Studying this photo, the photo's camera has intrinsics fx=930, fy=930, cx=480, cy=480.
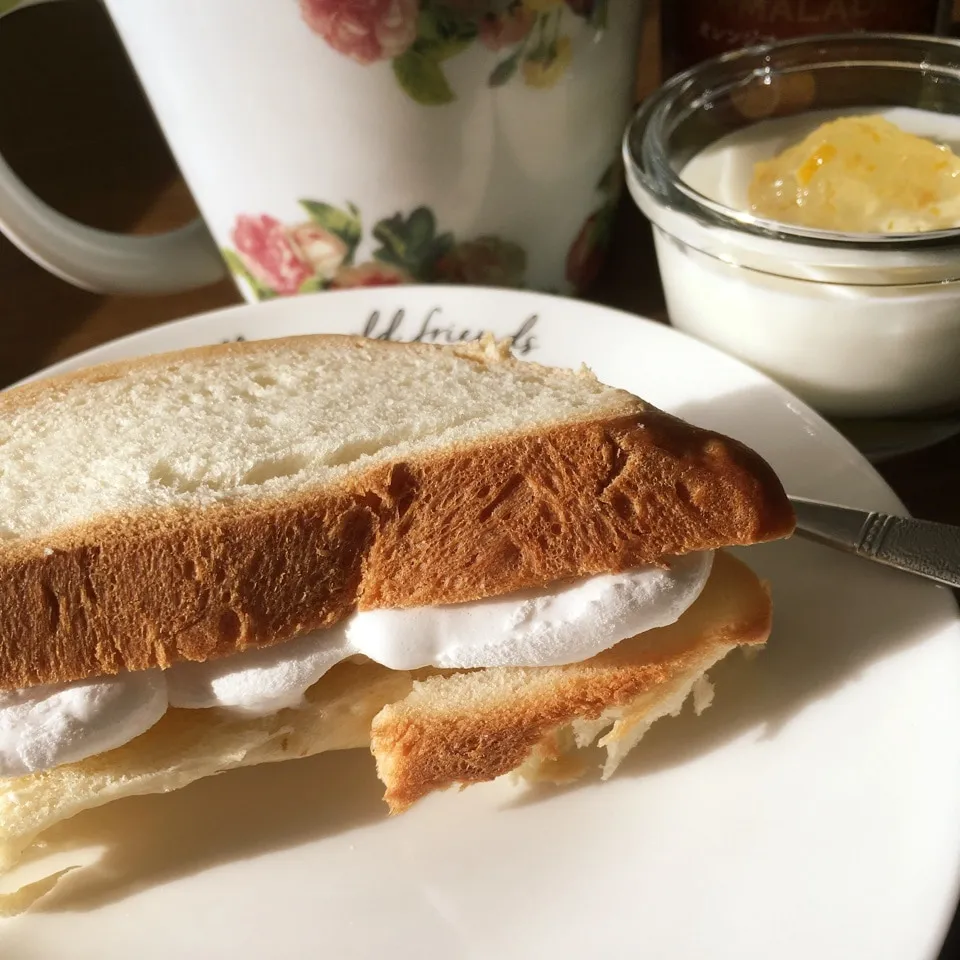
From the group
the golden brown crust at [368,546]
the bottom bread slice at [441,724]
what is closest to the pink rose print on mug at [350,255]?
the golden brown crust at [368,546]

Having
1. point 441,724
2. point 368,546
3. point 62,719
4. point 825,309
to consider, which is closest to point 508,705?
point 441,724

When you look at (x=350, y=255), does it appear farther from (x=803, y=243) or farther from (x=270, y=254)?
(x=803, y=243)

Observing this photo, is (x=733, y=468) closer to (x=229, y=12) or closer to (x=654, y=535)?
(x=654, y=535)

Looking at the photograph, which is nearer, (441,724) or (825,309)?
(441,724)

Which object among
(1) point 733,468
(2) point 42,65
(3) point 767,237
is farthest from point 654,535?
(2) point 42,65

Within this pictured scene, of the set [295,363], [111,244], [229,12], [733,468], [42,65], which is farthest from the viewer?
[42,65]

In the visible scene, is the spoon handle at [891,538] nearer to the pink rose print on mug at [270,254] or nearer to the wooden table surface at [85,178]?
the wooden table surface at [85,178]

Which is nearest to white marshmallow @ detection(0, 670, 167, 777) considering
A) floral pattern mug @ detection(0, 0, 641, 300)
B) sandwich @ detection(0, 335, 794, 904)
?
sandwich @ detection(0, 335, 794, 904)
